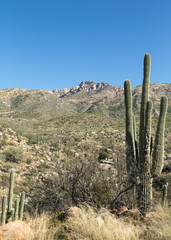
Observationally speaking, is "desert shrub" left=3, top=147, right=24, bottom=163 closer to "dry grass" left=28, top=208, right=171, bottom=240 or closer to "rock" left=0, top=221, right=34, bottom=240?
"dry grass" left=28, top=208, right=171, bottom=240

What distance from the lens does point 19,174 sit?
28.3 feet

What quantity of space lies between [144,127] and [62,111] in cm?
6249

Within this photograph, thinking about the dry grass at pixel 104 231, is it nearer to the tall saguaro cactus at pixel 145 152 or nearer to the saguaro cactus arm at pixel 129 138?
the tall saguaro cactus at pixel 145 152

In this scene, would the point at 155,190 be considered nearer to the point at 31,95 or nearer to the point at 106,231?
the point at 106,231

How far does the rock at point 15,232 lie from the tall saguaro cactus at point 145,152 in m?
3.63

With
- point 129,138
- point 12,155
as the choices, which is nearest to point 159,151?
point 129,138

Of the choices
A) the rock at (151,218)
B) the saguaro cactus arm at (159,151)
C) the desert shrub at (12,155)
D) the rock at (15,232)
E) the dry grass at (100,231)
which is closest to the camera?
the dry grass at (100,231)

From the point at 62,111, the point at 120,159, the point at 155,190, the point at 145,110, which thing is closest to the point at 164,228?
the point at 120,159

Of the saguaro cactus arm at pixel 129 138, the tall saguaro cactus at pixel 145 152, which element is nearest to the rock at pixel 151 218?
the tall saguaro cactus at pixel 145 152

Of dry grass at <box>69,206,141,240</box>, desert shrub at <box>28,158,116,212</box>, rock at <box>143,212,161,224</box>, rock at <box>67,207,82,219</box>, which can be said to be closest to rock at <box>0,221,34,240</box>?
dry grass at <box>69,206,141,240</box>

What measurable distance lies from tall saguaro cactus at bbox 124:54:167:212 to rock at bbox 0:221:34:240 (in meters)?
3.63

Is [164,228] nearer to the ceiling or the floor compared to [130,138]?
nearer to the floor

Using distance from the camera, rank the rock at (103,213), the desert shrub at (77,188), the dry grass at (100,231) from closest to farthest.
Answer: the dry grass at (100,231)
the rock at (103,213)
the desert shrub at (77,188)

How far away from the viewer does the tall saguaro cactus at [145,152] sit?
576 cm
